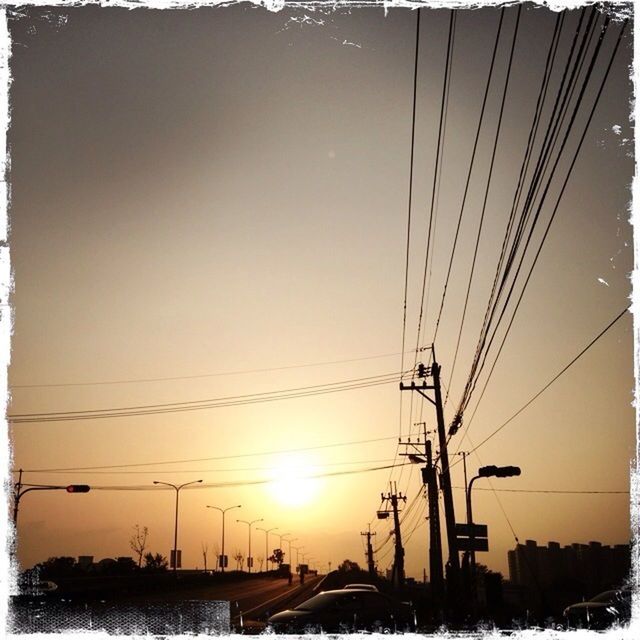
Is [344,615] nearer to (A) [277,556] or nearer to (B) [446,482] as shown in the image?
(B) [446,482]

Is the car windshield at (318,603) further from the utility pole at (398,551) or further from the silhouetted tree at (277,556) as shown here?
the silhouetted tree at (277,556)

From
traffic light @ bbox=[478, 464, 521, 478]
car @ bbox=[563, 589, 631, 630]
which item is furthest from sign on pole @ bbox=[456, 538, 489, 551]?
car @ bbox=[563, 589, 631, 630]

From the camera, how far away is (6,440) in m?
6.36

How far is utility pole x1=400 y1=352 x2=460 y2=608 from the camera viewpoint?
22.4 metres

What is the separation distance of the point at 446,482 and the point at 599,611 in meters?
8.44

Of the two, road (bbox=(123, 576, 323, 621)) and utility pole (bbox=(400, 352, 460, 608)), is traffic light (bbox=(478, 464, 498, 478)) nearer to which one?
utility pole (bbox=(400, 352, 460, 608))

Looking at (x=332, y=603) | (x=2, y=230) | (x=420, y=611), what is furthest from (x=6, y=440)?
(x=420, y=611)

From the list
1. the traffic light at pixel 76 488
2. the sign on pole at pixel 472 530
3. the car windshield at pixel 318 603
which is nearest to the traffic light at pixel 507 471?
the sign on pole at pixel 472 530

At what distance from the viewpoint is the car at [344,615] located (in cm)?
1437

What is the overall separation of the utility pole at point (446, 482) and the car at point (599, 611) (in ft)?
15.4

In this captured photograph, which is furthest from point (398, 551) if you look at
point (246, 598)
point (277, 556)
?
point (277, 556)

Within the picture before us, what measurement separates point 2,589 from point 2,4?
18.1 ft

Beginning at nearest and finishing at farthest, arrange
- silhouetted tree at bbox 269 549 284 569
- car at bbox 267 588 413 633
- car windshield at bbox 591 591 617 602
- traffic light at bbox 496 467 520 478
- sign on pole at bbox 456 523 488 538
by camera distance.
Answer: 1. car at bbox 267 588 413 633
2. car windshield at bbox 591 591 617 602
3. sign on pole at bbox 456 523 488 538
4. traffic light at bbox 496 467 520 478
5. silhouetted tree at bbox 269 549 284 569

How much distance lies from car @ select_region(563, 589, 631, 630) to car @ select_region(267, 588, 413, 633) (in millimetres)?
4294
